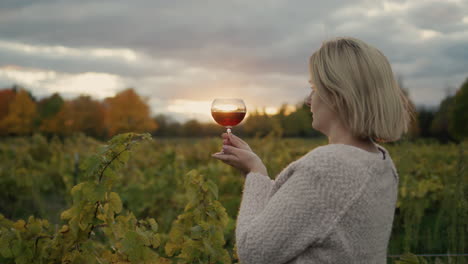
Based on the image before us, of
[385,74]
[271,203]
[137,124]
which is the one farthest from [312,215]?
[137,124]

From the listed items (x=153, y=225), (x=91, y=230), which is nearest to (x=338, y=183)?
(x=153, y=225)

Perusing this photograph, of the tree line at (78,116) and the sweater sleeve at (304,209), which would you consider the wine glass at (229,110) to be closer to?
the sweater sleeve at (304,209)

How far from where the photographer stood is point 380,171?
4.91 ft

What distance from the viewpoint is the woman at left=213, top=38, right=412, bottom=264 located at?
4.56 feet

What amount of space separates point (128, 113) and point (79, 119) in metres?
6.91

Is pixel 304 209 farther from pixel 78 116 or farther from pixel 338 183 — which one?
pixel 78 116

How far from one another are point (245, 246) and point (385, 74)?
2.57 feet

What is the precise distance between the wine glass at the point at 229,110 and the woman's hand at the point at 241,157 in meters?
0.28

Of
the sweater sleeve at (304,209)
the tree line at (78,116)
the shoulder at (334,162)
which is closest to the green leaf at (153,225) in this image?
the sweater sleeve at (304,209)

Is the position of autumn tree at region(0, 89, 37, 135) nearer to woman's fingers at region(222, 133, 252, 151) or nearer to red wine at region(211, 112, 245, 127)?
red wine at region(211, 112, 245, 127)

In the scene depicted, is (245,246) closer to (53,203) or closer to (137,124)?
(53,203)

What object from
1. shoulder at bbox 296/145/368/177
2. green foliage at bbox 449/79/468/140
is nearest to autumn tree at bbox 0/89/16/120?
green foliage at bbox 449/79/468/140

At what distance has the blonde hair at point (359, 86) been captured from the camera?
1.48 metres

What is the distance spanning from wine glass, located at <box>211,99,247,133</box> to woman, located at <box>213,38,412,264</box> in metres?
0.59
